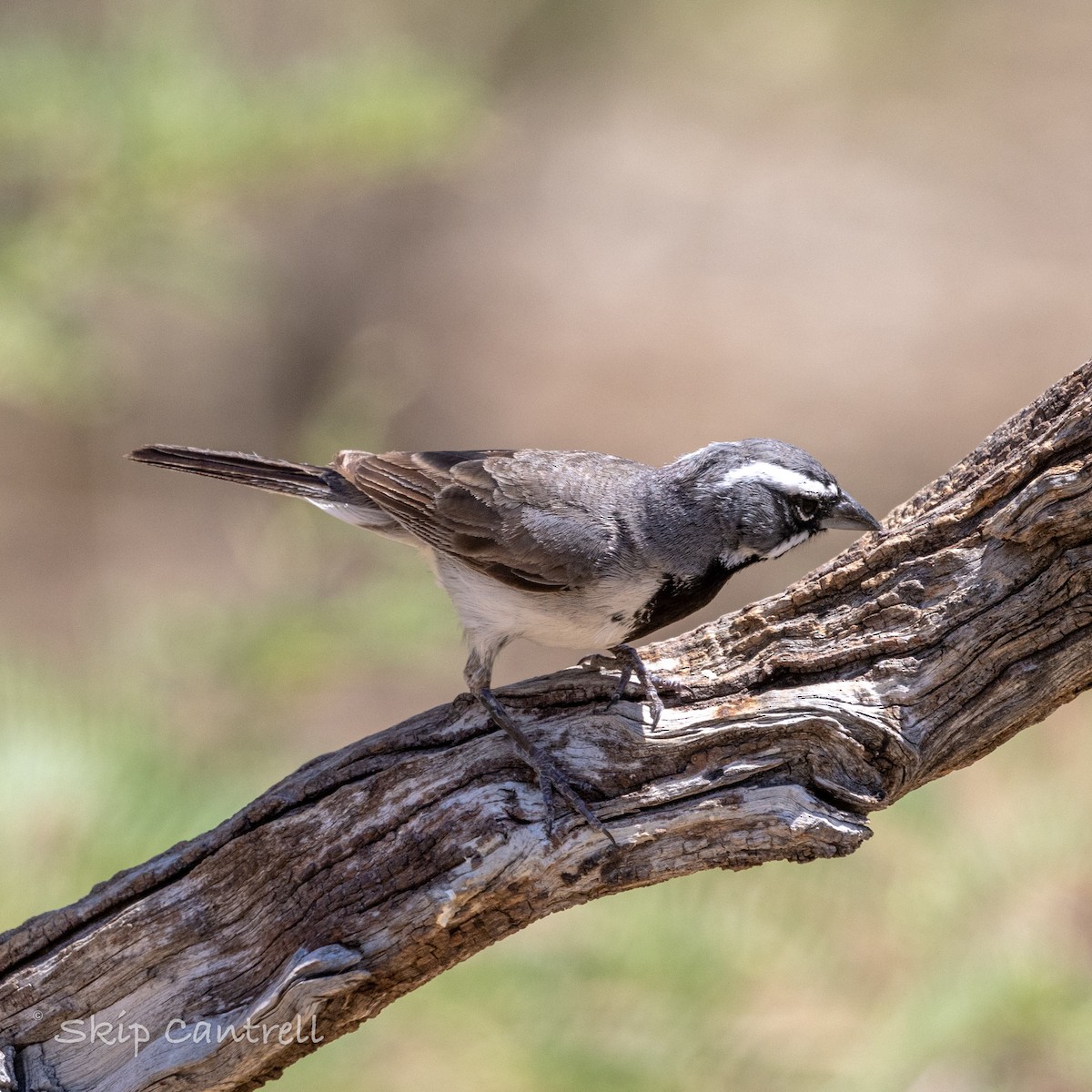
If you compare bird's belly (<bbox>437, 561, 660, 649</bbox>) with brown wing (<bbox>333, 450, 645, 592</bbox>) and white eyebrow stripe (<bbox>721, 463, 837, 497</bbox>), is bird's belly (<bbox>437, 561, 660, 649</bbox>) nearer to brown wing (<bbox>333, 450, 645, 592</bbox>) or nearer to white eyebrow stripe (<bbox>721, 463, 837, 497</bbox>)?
brown wing (<bbox>333, 450, 645, 592</bbox>)

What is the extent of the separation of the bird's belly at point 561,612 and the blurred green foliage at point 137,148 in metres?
2.54

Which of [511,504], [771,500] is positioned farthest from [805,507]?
[511,504]

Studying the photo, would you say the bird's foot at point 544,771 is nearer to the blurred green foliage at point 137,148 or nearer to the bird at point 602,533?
the bird at point 602,533

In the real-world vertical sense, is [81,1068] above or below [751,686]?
below

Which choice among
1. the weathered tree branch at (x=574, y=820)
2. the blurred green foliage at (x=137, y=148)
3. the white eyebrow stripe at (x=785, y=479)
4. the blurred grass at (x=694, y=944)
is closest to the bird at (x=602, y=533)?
the white eyebrow stripe at (x=785, y=479)

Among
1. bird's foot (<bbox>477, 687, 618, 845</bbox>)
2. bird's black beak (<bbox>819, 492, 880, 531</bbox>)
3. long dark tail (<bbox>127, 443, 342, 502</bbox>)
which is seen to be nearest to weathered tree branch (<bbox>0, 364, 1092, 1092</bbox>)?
bird's foot (<bbox>477, 687, 618, 845</bbox>)

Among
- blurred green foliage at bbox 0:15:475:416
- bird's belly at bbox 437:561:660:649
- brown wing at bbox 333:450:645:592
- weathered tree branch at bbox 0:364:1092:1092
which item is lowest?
weathered tree branch at bbox 0:364:1092:1092

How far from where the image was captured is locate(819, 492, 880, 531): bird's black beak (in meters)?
4.27

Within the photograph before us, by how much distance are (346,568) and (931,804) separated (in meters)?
3.59

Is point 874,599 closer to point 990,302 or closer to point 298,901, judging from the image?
point 298,901

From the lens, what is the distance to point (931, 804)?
657 cm

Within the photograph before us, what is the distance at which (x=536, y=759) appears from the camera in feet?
12.6

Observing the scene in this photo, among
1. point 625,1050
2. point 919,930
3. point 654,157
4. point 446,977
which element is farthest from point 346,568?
point 654,157

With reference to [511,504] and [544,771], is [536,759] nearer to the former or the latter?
[544,771]
